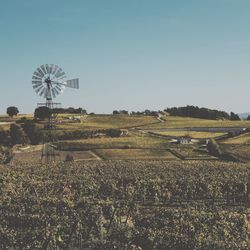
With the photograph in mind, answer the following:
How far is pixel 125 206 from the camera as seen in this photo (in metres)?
54.3

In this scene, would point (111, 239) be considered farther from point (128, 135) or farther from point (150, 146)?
point (128, 135)

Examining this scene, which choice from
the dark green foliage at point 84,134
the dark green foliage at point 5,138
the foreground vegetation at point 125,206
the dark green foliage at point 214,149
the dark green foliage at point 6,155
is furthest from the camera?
the dark green foliage at point 84,134

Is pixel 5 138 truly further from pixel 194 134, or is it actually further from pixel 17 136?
pixel 194 134

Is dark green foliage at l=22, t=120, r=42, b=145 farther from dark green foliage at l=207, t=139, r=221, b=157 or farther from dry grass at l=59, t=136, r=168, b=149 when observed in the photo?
dark green foliage at l=207, t=139, r=221, b=157

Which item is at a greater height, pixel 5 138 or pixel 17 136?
pixel 17 136

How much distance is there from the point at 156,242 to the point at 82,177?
30.1 m

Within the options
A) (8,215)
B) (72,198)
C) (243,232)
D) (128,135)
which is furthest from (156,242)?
(128,135)

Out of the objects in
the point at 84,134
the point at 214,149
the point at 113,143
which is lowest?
the point at 214,149

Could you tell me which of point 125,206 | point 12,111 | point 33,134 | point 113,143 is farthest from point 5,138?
point 125,206

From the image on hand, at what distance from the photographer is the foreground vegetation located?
4125 centimetres

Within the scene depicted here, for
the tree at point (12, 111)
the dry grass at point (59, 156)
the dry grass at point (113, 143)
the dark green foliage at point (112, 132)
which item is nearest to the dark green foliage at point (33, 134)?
the dry grass at point (113, 143)

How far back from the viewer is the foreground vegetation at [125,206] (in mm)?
41250

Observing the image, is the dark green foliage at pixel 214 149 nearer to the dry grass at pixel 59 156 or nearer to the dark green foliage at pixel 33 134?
the dry grass at pixel 59 156

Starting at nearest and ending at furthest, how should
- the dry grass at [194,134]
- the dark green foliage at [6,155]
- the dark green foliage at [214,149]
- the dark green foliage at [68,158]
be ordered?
the dark green foliage at [68,158] → the dark green foliage at [6,155] → the dark green foliage at [214,149] → the dry grass at [194,134]
